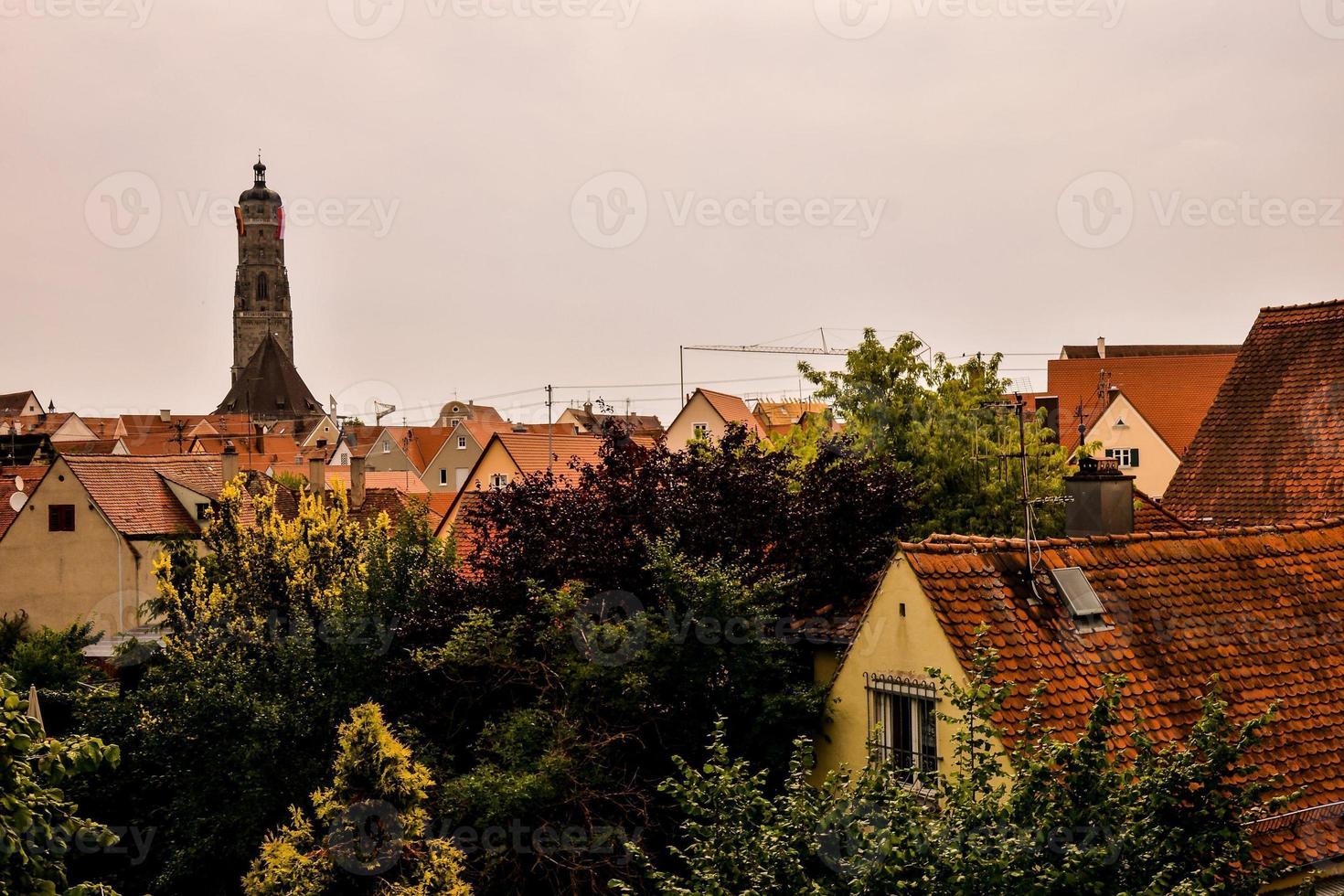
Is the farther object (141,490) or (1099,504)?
(141,490)

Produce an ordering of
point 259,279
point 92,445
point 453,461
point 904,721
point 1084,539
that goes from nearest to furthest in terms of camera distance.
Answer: point 904,721 < point 1084,539 < point 453,461 < point 92,445 < point 259,279

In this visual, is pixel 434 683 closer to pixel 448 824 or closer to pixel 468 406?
pixel 448 824

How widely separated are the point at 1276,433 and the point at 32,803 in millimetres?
18032

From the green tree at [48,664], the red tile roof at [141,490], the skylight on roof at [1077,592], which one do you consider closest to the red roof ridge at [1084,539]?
the skylight on roof at [1077,592]

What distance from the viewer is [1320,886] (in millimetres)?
10664

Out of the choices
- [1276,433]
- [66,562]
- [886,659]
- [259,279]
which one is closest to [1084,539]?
[886,659]

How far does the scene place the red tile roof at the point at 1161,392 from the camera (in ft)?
158

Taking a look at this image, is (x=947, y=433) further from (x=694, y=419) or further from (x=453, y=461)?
(x=453, y=461)

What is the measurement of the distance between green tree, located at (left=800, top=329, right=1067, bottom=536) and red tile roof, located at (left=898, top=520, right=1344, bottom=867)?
6521mm

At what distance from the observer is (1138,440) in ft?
161

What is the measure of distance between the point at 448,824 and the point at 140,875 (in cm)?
820

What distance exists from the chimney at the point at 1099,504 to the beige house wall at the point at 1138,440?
33705 millimetres

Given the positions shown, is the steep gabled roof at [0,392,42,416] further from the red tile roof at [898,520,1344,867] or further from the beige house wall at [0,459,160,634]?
the red tile roof at [898,520,1344,867]

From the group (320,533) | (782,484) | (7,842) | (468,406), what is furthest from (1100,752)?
(468,406)
